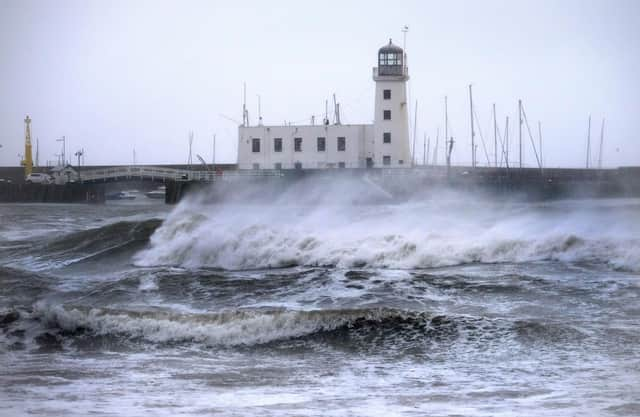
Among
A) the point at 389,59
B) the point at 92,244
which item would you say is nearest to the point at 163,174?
the point at 389,59

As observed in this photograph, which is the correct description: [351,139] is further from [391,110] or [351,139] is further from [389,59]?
[389,59]

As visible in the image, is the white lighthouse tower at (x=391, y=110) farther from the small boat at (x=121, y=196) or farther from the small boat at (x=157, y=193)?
the small boat at (x=157, y=193)

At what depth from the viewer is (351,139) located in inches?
1922

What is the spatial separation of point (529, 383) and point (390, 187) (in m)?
37.0

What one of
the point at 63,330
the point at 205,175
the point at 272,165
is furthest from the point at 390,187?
the point at 63,330

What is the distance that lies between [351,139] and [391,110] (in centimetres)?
298

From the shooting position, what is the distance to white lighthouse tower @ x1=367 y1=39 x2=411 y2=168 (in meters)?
47.7

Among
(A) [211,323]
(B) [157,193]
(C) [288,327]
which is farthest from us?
(B) [157,193]

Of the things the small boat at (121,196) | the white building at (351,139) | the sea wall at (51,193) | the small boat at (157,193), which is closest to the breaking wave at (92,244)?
the white building at (351,139)

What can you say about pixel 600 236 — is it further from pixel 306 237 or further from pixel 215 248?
pixel 215 248

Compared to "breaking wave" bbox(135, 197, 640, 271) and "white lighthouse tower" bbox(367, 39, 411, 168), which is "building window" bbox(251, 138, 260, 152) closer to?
"white lighthouse tower" bbox(367, 39, 411, 168)

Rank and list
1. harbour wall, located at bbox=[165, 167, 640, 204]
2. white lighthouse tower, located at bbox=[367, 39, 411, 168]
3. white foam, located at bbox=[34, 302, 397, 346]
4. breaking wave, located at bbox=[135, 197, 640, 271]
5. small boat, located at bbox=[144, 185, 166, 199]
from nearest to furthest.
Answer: white foam, located at bbox=[34, 302, 397, 346], breaking wave, located at bbox=[135, 197, 640, 271], harbour wall, located at bbox=[165, 167, 640, 204], white lighthouse tower, located at bbox=[367, 39, 411, 168], small boat, located at bbox=[144, 185, 166, 199]

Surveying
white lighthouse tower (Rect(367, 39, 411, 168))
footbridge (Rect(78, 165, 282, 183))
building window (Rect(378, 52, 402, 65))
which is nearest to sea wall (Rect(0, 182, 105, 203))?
footbridge (Rect(78, 165, 282, 183))

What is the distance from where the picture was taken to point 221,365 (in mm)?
8594
